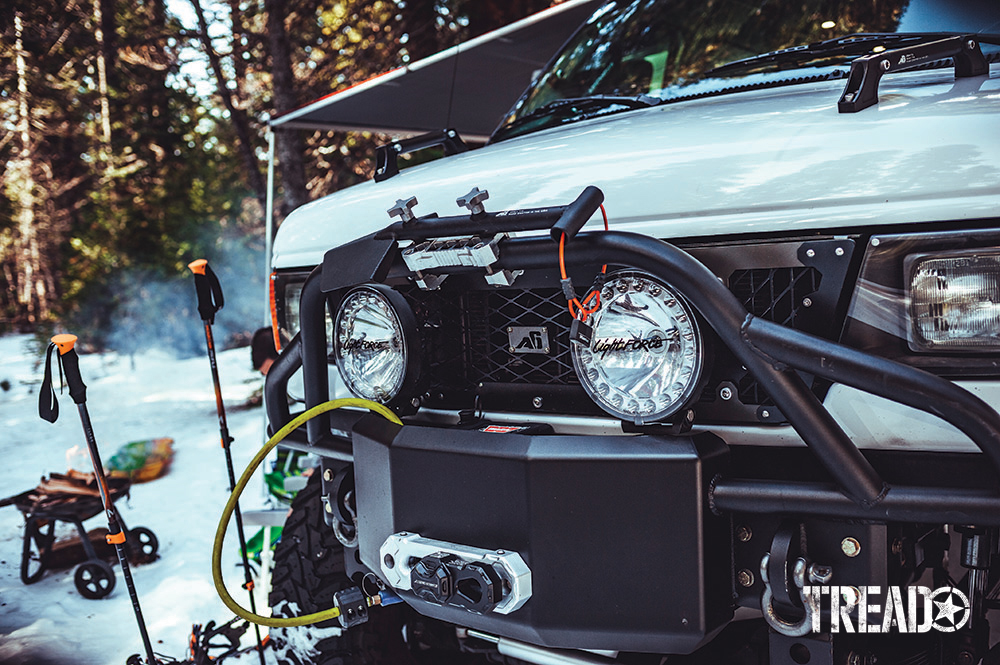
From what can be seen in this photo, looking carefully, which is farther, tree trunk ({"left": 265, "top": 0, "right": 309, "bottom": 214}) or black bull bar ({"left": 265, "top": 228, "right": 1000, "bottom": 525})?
tree trunk ({"left": 265, "top": 0, "right": 309, "bottom": 214})

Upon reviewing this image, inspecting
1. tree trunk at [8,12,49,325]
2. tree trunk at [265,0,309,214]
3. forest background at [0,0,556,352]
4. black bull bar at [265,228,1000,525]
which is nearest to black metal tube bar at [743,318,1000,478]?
black bull bar at [265,228,1000,525]

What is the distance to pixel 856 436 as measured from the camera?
146 centimetres

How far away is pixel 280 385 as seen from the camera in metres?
2.20

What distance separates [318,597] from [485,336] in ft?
3.66

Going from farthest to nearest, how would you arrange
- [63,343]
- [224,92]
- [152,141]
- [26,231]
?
[152,141]
[26,231]
[224,92]
[63,343]

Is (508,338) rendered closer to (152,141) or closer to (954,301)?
(954,301)

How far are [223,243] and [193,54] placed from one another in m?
2.85

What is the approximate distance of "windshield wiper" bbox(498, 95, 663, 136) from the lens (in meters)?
2.37

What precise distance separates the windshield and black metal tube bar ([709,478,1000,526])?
1222mm

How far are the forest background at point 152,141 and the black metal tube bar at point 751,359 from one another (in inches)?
289

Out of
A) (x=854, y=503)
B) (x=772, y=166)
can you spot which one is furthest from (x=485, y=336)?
(x=854, y=503)

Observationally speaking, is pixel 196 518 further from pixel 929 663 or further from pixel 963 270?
pixel 963 270

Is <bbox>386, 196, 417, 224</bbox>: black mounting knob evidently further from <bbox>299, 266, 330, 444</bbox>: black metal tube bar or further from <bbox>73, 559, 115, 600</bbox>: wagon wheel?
<bbox>73, 559, 115, 600</bbox>: wagon wheel

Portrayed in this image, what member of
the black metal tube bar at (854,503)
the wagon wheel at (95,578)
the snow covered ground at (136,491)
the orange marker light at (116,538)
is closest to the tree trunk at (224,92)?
the snow covered ground at (136,491)
